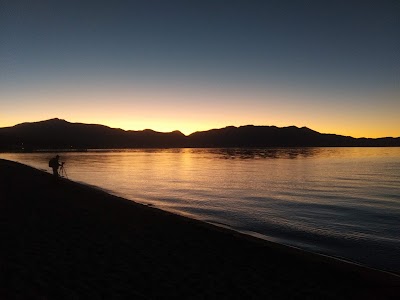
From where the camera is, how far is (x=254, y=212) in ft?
76.4

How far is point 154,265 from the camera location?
30.7 ft

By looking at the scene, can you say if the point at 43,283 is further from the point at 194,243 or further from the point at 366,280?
the point at 366,280

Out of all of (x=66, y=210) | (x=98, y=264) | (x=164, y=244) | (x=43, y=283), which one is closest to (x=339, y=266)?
(x=164, y=244)

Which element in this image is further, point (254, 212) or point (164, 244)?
point (254, 212)

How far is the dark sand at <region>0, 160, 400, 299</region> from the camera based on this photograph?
747 centimetres

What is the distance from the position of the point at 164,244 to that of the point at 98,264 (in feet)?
11.1

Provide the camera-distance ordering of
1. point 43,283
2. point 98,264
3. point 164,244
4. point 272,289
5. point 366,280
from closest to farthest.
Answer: point 43,283 < point 272,289 < point 98,264 < point 366,280 < point 164,244

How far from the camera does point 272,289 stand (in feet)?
27.3

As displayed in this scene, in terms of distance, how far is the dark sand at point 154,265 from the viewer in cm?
747

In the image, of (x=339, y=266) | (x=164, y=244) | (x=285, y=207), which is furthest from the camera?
(x=285, y=207)

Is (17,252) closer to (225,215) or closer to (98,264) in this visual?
(98,264)

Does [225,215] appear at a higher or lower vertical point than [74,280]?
lower

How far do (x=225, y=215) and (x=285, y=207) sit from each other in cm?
593

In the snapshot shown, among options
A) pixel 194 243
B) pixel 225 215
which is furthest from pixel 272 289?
pixel 225 215
